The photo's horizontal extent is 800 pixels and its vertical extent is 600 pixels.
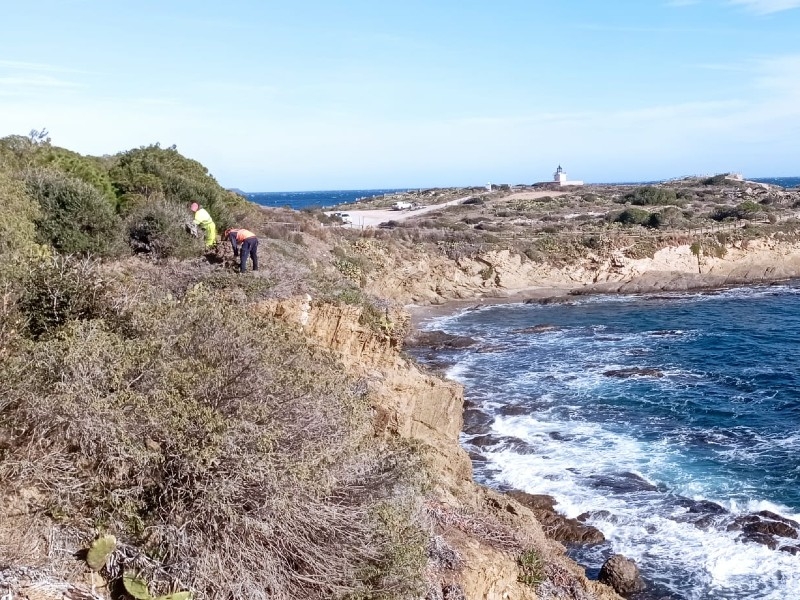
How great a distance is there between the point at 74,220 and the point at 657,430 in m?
15.9

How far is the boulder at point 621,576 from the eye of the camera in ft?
38.1

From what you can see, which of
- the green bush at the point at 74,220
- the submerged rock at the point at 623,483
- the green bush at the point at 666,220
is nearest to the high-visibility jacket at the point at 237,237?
the green bush at the point at 74,220

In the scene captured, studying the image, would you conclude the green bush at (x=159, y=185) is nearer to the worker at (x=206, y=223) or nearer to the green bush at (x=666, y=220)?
the worker at (x=206, y=223)

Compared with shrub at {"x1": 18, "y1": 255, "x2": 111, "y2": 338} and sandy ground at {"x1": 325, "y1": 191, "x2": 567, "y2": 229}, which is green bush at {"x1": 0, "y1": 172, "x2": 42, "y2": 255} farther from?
sandy ground at {"x1": 325, "y1": 191, "x2": 567, "y2": 229}

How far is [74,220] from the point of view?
13.6 metres

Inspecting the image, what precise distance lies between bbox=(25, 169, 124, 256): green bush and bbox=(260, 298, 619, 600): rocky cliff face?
3785 millimetres

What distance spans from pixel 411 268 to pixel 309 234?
462 inches

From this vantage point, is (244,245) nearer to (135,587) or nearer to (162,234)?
(162,234)

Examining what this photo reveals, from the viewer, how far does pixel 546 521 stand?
13844 mm

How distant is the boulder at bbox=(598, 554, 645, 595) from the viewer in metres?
11.6

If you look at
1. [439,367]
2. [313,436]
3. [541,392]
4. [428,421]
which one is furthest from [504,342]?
[313,436]

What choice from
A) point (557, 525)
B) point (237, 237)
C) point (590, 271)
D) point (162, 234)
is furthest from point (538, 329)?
point (162, 234)

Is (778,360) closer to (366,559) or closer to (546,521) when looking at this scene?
(546,521)

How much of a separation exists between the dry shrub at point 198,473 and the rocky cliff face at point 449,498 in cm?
144
